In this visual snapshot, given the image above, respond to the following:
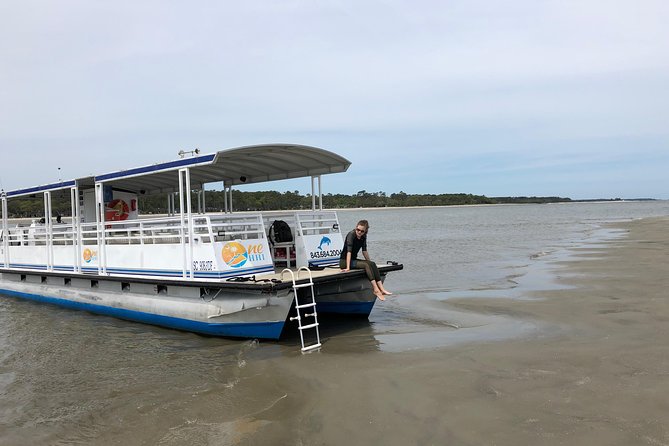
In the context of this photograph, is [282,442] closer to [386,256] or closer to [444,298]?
[444,298]

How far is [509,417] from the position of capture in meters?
5.41

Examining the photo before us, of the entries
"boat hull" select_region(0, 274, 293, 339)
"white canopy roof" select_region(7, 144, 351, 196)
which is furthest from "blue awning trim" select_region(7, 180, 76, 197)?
"boat hull" select_region(0, 274, 293, 339)

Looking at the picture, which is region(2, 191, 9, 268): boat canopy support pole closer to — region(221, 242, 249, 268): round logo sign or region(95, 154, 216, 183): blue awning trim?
region(95, 154, 216, 183): blue awning trim

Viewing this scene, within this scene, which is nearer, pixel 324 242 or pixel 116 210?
pixel 324 242

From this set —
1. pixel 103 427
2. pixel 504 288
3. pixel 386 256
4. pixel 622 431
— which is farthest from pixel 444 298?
pixel 386 256

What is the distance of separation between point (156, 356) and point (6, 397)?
2.20 meters

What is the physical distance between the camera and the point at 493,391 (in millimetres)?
6168

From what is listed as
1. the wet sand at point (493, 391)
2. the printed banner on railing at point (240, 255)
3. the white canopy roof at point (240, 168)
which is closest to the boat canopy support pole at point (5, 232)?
the white canopy roof at point (240, 168)

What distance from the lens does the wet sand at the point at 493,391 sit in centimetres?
514

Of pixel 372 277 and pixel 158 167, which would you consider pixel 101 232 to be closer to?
pixel 158 167

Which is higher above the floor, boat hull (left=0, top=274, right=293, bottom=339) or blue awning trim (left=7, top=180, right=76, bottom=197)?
blue awning trim (left=7, top=180, right=76, bottom=197)

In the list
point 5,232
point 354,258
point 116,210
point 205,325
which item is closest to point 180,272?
point 205,325

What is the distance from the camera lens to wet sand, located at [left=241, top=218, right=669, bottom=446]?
5.14 meters

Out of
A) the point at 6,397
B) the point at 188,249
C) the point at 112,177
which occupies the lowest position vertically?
the point at 6,397
